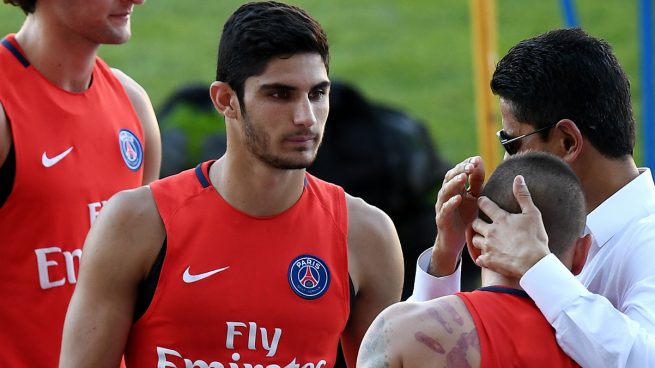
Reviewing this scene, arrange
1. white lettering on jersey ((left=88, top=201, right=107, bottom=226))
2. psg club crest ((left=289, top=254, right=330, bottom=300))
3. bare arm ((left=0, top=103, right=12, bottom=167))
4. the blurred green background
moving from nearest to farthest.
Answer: psg club crest ((left=289, top=254, right=330, bottom=300))
bare arm ((left=0, top=103, right=12, bottom=167))
white lettering on jersey ((left=88, top=201, right=107, bottom=226))
the blurred green background

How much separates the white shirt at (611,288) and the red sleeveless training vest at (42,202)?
1.79 metres

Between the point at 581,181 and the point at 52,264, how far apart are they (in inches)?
73.1

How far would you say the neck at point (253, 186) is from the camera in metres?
3.75

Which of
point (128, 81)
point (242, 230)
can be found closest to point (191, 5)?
point (128, 81)

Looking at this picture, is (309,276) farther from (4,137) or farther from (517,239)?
(4,137)

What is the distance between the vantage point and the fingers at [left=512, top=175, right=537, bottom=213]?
3109mm

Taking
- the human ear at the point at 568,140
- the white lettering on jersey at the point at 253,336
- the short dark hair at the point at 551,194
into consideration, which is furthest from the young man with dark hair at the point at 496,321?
the white lettering on jersey at the point at 253,336

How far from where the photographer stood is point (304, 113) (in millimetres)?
3650

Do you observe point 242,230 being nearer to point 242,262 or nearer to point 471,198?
point 242,262

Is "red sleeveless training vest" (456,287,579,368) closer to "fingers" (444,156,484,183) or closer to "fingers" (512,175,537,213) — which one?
"fingers" (512,175,537,213)

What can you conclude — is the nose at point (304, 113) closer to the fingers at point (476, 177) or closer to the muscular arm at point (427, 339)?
the fingers at point (476, 177)

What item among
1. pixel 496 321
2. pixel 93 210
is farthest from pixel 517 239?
pixel 93 210

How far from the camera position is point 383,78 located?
1541cm

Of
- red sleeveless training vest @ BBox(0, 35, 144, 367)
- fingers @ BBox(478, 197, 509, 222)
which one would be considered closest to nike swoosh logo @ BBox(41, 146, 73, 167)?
red sleeveless training vest @ BBox(0, 35, 144, 367)
